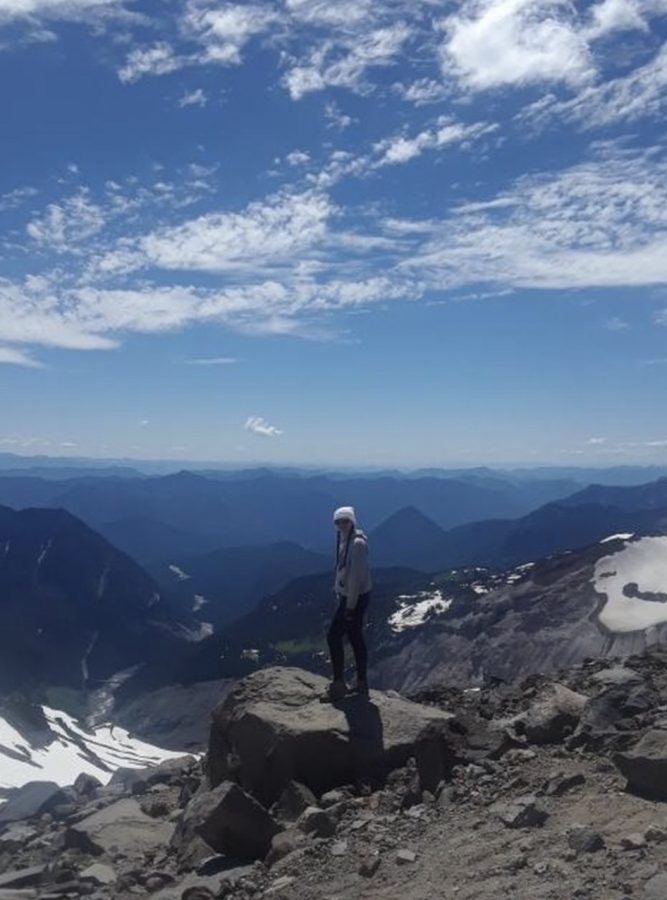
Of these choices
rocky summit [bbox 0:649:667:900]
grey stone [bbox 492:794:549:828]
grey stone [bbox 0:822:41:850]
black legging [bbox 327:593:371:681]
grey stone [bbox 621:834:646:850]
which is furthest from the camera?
grey stone [bbox 0:822:41:850]

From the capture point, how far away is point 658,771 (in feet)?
42.9

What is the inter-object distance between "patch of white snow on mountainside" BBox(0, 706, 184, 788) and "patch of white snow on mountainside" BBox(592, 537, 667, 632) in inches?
3102

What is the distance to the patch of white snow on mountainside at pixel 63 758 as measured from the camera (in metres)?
160

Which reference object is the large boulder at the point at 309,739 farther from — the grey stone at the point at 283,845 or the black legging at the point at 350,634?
the grey stone at the point at 283,845

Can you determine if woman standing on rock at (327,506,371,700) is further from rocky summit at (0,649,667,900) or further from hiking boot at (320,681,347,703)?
rocky summit at (0,649,667,900)

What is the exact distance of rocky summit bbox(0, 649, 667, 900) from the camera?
11727 mm

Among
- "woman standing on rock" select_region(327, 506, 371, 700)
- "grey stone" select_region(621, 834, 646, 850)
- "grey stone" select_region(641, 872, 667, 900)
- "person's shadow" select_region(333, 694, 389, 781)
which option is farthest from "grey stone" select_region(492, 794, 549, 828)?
"woman standing on rock" select_region(327, 506, 371, 700)

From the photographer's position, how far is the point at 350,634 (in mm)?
19469

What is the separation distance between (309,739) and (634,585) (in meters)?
155

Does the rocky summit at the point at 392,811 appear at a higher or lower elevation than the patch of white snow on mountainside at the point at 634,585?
higher

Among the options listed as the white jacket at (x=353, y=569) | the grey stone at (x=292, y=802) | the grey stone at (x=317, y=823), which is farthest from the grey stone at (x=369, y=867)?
the white jacket at (x=353, y=569)

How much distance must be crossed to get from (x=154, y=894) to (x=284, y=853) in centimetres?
208

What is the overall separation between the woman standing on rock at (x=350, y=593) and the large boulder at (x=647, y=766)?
653 centimetres

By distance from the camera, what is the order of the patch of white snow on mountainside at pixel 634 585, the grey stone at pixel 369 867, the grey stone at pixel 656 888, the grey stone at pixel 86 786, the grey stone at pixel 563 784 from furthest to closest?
the patch of white snow on mountainside at pixel 634 585 → the grey stone at pixel 86 786 → the grey stone at pixel 563 784 → the grey stone at pixel 369 867 → the grey stone at pixel 656 888
